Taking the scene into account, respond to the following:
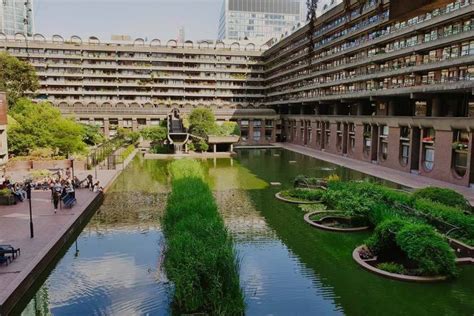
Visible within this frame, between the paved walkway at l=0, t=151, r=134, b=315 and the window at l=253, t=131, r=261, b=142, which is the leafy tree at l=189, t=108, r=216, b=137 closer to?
the window at l=253, t=131, r=261, b=142

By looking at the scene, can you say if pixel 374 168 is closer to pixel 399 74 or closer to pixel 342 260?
pixel 399 74

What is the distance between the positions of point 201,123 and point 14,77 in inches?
1124

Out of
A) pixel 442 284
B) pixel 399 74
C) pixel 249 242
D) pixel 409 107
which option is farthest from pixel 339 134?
pixel 442 284

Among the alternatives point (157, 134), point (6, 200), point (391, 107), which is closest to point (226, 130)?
point (157, 134)

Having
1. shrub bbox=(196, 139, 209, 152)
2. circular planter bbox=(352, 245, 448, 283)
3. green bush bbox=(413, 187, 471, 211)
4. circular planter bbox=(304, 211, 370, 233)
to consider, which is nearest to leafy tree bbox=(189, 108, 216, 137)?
shrub bbox=(196, 139, 209, 152)

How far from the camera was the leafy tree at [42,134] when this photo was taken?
4669cm

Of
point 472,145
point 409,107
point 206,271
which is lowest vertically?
point 206,271

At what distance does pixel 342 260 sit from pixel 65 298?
11.7 metres

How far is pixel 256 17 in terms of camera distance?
582ft

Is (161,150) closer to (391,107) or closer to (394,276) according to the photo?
(391,107)

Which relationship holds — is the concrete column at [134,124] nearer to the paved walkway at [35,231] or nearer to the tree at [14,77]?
the tree at [14,77]

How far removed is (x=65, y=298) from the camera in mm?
15523

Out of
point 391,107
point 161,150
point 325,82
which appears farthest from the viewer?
point 161,150

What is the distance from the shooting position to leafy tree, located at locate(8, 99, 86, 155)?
46.7 metres
